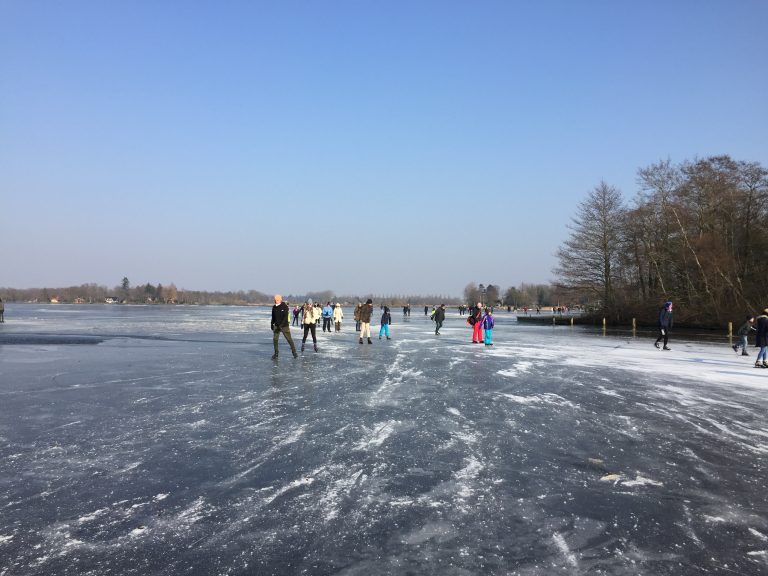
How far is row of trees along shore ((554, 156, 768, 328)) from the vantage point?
36.0 meters

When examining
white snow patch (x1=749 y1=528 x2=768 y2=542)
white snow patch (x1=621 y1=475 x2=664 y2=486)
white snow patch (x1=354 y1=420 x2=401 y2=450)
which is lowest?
white snow patch (x1=354 y1=420 x2=401 y2=450)

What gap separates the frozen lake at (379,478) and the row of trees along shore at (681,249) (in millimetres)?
32360

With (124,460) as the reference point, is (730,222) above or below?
above

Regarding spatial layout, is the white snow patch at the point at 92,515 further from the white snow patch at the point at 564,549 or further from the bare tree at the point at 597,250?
the bare tree at the point at 597,250

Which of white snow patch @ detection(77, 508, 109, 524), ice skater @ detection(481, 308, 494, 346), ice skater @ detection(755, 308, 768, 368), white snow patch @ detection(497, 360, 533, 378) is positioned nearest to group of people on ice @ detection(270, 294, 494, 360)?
ice skater @ detection(481, 308, 494, 346)

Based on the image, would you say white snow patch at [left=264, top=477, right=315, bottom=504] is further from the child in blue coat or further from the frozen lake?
the child in blue coat

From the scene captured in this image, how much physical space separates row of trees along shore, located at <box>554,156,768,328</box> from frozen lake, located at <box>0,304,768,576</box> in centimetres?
3236

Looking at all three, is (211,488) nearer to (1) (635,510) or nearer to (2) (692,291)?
(1) (635,510)

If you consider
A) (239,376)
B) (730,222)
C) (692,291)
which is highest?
(730,222)

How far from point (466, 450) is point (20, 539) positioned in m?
3.89

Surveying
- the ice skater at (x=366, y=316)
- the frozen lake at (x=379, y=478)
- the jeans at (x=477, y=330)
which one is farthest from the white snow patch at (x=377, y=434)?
the jeans at (x=477, y=330)

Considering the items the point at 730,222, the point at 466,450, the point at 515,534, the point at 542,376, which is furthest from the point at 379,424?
the point at 730,222

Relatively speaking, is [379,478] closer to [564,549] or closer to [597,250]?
[564,549]

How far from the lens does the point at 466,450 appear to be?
532 centimetres
